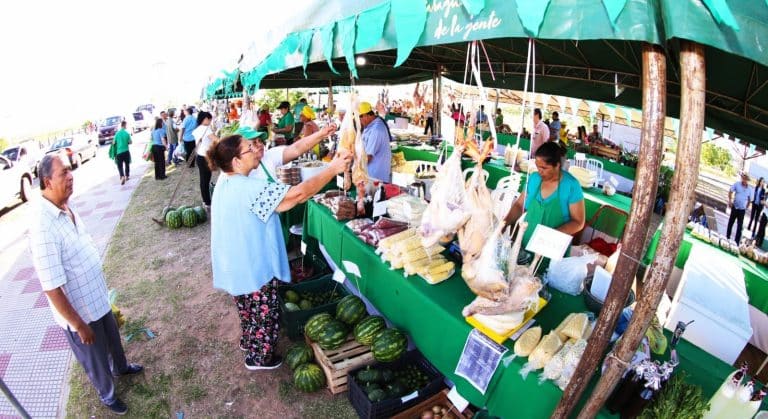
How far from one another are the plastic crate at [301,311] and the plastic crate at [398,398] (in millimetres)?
802

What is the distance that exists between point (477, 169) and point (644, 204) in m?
1.02

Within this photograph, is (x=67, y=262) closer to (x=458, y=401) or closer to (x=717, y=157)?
(x=458, y=401)

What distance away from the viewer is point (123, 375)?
11.8 feet

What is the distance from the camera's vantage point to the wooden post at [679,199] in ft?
4.37

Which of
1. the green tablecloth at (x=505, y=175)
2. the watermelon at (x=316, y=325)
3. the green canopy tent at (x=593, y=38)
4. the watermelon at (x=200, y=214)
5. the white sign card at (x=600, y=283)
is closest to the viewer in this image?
the green canopy tent at (x=593, y=38)

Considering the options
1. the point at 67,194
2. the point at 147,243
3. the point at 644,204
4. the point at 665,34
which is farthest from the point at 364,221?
the point at 147,243

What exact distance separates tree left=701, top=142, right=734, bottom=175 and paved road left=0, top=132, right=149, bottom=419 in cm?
2328

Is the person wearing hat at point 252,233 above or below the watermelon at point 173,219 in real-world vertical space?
above

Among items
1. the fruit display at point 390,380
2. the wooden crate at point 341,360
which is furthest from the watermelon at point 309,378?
the fruit display at point 390,380

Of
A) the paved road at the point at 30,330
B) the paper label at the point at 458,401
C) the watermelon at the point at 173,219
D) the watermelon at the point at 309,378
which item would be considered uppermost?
the paper label at the point at 458,401

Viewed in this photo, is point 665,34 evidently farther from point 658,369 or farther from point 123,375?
point 123,375

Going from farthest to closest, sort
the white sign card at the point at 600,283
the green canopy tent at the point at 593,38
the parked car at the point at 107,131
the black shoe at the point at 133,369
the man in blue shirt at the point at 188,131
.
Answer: the parked car at the point at 107,131 < the man in blue shirt at the point at 188,131 < the black shoe at the point at 133,369 < the white sign card at the point at 600,283 < the green canopy tent at the point at 593,38

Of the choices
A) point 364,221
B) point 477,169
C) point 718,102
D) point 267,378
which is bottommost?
point 267,378

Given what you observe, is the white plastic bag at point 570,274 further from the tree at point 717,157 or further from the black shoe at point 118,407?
the tree at point 717,157
